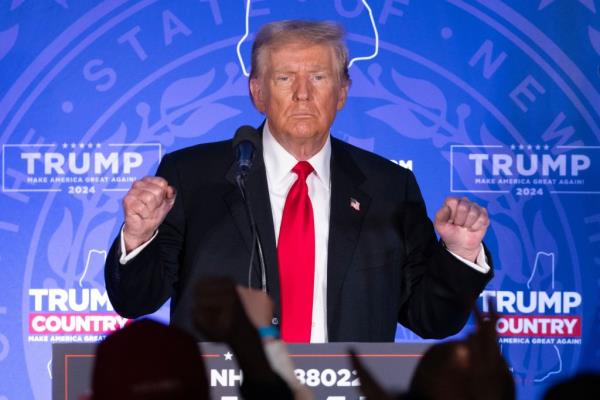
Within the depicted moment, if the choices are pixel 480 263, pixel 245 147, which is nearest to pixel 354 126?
pixel 480 263

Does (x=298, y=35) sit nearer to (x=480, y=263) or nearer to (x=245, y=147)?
(x=245, y=147)

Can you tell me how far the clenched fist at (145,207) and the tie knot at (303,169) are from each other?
0.64 meters


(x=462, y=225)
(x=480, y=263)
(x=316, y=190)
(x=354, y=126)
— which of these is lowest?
(x=480, y=263)

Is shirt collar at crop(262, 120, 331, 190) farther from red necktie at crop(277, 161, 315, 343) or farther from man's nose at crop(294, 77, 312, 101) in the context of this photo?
man's nose at crop(294, 77, 312, 101)

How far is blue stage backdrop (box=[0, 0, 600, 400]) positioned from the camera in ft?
14.3

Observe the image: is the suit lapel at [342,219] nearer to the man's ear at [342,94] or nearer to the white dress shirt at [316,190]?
the white dress shirt at [316,190]

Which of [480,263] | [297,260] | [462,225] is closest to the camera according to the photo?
[462,225]

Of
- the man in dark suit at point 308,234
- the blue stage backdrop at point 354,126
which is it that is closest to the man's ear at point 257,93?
the man in dark suit at point 308,234

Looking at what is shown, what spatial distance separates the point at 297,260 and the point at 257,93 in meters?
0.64

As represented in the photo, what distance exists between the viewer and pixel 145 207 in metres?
2.34

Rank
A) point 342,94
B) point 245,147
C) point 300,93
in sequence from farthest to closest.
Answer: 1. point 342,94
2. point 300,93
3. point 245,147

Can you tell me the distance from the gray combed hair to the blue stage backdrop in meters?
1.33

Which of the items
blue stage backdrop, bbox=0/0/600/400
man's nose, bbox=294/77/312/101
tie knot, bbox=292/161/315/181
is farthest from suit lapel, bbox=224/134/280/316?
blue stage backdrop, bbox=0/0/600/400

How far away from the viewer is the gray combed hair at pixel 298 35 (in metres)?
3.00
